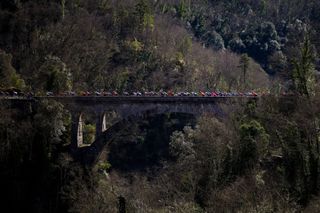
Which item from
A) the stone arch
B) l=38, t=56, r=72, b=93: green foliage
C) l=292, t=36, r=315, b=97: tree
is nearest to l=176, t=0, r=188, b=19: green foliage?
l=38, t=56, r=72, b=93: green foliage

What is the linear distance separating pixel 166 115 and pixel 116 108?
13.7 meters

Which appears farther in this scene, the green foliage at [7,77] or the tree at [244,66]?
the tree at [244,66]

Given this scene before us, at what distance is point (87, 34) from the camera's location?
56.8 metres

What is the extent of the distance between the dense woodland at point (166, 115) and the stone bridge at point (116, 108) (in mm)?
792

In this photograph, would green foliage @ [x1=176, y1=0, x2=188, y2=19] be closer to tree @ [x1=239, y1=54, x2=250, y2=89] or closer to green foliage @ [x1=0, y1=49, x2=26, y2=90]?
tree @ [x1=239, y1=54, x2=250, y2=89]

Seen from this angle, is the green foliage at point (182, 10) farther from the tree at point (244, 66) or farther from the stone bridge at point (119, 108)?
the stone bridge at point (119, 108)

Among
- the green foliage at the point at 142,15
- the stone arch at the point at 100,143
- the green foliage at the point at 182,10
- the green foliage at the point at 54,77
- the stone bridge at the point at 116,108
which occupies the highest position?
the green foliage at the point at 182,10

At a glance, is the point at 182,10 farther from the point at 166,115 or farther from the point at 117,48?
the point at 166,115

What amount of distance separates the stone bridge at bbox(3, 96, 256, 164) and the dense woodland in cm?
79

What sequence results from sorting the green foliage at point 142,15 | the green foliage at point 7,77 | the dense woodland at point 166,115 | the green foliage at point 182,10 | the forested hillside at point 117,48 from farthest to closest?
the green foliage at point 182,10 → the green foliage at point 142,15 → the forested hillside at point 117,48 → the green foliage at point 7,77 → the dense woodland at point 166,115

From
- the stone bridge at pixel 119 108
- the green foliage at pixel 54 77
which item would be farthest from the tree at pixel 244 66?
the green foliage at pixel 54 77

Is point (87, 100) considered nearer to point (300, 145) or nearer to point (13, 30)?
point (300, 145)

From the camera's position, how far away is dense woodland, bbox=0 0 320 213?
22.7 meters

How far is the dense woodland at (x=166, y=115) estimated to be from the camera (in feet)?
74.4
